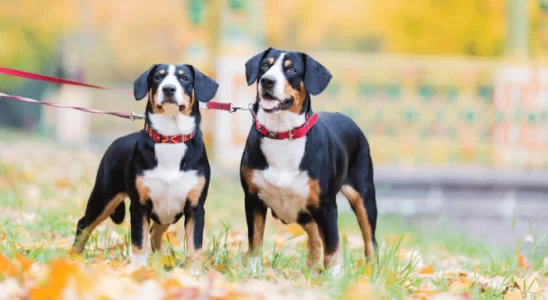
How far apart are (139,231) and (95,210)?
64cm

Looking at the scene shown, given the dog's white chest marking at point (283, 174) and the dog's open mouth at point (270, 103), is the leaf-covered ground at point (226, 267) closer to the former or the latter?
the dog's white chest marking at point (283, 174)

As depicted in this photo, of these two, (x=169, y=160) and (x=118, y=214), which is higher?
(x=169, y=160)

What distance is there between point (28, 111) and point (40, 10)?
35.5 feet

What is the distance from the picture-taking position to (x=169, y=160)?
A: 13.7ft

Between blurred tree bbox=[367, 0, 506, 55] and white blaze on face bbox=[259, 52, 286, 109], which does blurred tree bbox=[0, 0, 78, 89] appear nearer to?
blurred tree bbox=[367, 0, 506, 55]

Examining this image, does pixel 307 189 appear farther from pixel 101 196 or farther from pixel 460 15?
pixel 460 15

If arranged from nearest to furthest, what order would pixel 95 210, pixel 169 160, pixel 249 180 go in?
1. pixel 169 160
2. pixel 249 180
3. pixel 95 210

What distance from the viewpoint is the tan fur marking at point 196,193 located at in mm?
4164

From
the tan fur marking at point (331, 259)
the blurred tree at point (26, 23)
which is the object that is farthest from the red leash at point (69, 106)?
the blurred tree at point (26, 23)

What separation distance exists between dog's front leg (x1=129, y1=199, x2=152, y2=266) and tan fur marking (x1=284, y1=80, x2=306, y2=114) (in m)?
0.93

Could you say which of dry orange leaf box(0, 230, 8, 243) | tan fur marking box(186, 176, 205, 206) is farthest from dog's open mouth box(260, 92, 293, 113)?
dry orange leaf box(0, 230, 8, 243)

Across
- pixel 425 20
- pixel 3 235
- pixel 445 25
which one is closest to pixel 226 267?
pixel 3 235

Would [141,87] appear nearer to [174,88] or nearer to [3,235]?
[174,88]

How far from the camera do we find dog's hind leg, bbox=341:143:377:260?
197 inches
